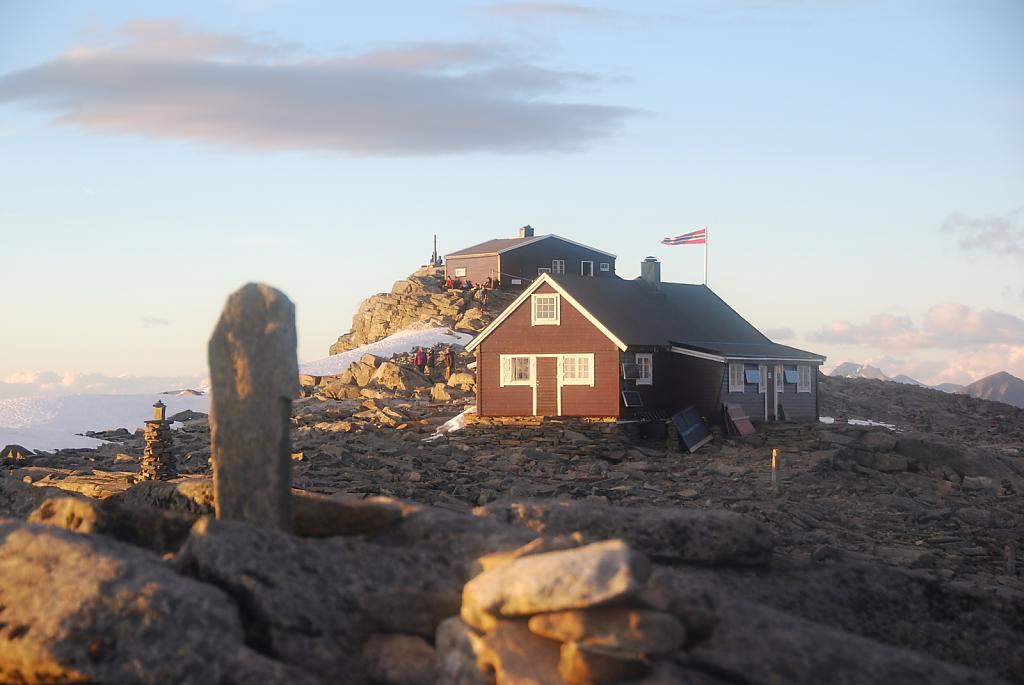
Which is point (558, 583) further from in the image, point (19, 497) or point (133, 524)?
point (19, 497)

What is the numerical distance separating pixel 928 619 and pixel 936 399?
49.8 metres

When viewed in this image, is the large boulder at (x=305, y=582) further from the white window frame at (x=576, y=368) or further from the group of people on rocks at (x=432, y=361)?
the group of people on rocks at (x=432, y=361)

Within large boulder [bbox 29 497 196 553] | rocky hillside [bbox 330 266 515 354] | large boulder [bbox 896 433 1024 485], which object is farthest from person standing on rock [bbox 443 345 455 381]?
large boulder [bbox 29 497 196 553]

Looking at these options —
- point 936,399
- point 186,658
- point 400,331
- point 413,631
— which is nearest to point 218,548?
point 186,658

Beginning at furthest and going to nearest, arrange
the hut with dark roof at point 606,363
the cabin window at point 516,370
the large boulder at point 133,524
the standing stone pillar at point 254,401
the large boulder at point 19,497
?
the cabin window at point 516,370 → the hut with dark roof at point 606,363 → the large boulder at point 19,497 → the large boulder at point 133,524 → the standing stone pillar at point 254,401

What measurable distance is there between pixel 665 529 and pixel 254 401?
423 cm

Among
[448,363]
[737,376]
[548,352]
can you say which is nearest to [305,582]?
[548,352]

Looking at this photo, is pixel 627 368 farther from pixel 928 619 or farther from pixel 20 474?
pixel 928 619

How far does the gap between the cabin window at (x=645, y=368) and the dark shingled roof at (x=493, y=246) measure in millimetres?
30258

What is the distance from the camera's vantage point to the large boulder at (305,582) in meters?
8.58

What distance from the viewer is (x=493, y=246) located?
231 feet

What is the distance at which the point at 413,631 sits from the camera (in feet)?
29.5

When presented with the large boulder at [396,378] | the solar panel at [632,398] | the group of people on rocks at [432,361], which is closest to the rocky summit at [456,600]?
the solar panel at [632,398]

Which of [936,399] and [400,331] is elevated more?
[400,331]
